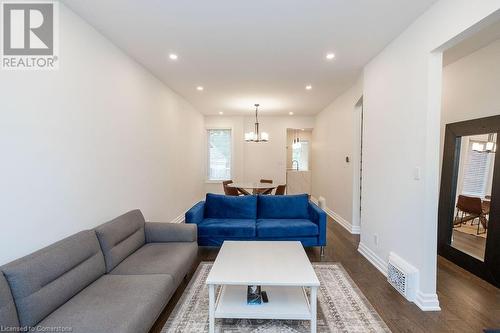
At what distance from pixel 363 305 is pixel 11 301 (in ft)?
8.69

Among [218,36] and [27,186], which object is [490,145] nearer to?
[218,36]

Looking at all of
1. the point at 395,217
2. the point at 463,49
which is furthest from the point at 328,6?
the point at 395,217

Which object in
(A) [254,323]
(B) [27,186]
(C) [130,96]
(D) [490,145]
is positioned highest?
(C) [130,96]

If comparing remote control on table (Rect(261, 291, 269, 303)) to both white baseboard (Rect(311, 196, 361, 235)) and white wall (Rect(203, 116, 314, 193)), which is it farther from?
white wall (Rect(203, 116, 314, 193))

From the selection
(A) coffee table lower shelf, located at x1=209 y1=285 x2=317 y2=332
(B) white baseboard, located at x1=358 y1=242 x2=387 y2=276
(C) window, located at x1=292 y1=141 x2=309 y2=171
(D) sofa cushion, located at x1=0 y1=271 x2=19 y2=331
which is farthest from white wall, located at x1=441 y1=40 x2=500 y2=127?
(C) window, located at x1=292 y1=141 x2=309 y2=171

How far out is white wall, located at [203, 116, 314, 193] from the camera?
7.68 metres

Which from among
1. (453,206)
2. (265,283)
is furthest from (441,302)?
(265,283)

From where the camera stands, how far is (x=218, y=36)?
2.73 m

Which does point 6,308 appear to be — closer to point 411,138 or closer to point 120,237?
point 120,237

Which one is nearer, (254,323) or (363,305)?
(254,323)

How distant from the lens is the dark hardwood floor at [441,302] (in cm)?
208

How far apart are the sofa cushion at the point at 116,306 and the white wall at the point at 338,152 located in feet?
12.6

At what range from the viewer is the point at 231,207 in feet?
13.2

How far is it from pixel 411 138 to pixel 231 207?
8.66ft
